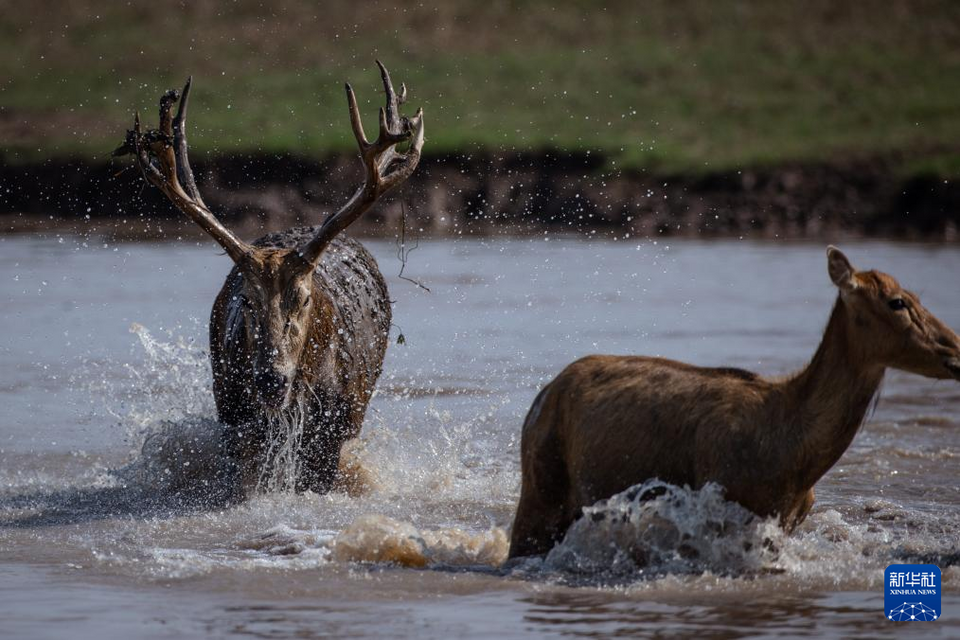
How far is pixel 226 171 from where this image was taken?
100ft

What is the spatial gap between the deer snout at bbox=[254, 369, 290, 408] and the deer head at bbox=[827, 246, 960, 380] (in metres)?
3.35

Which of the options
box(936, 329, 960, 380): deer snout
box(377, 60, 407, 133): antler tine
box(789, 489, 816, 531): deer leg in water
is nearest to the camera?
box(936, 329, 960, 380): deer snout

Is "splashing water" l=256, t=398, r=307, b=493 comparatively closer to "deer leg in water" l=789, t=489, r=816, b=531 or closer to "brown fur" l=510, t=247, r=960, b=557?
"brown fur" l=510, t=247, r=960, b=557

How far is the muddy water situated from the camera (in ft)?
21.8

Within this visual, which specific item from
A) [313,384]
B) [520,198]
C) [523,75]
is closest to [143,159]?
[313,384]

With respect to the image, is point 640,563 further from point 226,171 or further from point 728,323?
point 226,171

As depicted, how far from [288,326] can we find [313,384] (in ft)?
1.79

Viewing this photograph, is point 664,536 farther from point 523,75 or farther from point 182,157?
point 523,75

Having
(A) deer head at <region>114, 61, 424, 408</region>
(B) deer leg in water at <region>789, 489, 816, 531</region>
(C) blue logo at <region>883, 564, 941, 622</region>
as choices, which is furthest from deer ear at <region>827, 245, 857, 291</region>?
(A) deer head at <region>114, 61, 424, 408</region>

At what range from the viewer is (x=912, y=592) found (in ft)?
22.5

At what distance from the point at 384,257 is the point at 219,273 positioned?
2.35 m

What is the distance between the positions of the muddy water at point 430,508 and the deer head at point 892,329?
2.84 ft

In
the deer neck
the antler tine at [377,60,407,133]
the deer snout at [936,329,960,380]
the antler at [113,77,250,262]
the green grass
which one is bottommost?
the deer neck

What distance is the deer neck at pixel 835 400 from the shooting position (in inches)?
260
